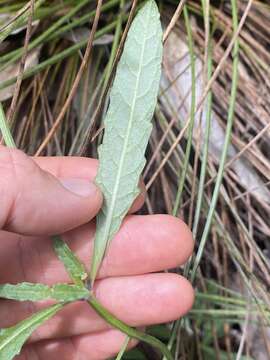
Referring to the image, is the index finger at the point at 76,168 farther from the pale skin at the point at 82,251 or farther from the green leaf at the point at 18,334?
the green leaf at the point at 18,334

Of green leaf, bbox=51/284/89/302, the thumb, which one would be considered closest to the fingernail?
the thumb

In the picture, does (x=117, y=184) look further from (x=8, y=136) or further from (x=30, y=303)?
(x=30, y=303)

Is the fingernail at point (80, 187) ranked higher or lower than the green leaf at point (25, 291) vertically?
higher

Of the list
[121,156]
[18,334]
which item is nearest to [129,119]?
[121,156]

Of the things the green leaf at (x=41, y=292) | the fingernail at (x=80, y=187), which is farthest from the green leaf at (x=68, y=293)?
the fingernail at (x=80, y=187)

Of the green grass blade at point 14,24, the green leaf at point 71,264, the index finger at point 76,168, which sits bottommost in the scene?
the green leaf at point 71,264

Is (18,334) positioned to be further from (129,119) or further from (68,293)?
(129,119)
